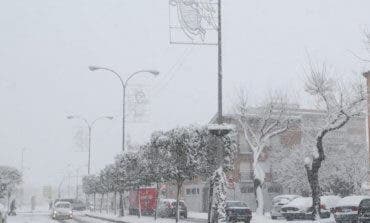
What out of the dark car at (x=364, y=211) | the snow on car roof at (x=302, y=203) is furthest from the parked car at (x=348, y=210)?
the snow on car roof at (x=302, y=203)

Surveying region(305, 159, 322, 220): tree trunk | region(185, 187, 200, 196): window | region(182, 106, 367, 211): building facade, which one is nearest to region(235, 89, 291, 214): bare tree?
region(182, 106, 367, 211): building facade

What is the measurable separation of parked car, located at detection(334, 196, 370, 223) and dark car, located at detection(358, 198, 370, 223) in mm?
2380

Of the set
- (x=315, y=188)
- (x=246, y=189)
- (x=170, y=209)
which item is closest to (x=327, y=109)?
(x=315, y=188)

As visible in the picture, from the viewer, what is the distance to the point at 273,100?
60.2 m

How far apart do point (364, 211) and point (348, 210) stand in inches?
130

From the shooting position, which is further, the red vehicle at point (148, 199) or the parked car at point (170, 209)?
the red vehicle at point (148, 199)

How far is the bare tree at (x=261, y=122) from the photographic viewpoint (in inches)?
2169

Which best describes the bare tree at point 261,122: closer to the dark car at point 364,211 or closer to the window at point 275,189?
the window at point 275,189

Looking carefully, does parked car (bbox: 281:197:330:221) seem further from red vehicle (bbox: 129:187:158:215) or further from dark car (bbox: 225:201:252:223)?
red vehicle (bbox: 129:187:158:215)

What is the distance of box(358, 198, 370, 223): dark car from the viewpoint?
28750mm

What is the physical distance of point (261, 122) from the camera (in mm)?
59906

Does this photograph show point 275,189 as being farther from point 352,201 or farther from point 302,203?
point 352,201

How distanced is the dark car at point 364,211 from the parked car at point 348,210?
2380mm

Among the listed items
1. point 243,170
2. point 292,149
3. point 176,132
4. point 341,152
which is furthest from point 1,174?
point 176,132
